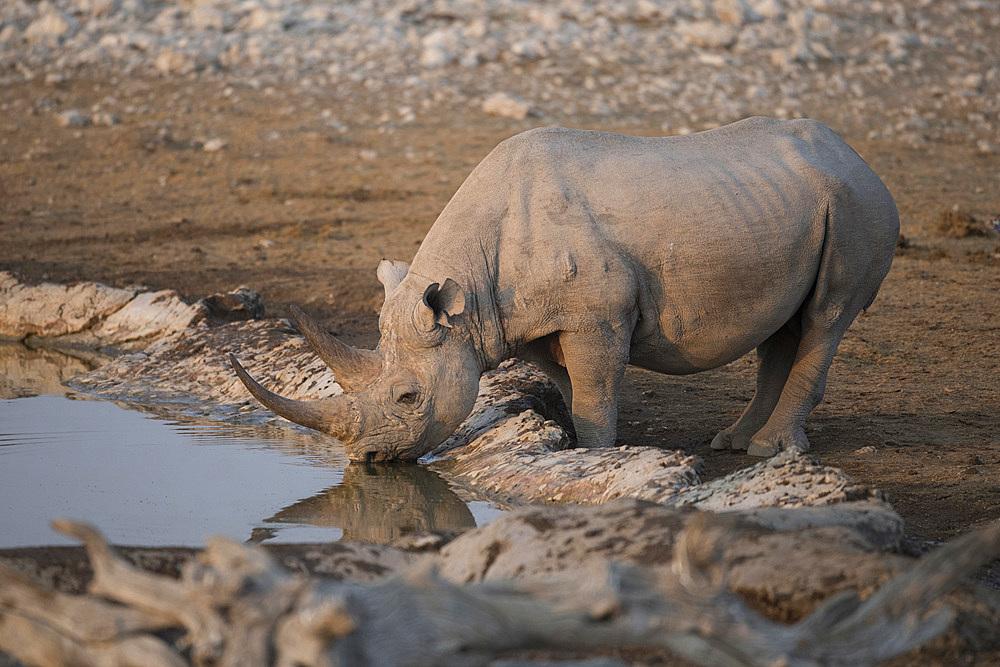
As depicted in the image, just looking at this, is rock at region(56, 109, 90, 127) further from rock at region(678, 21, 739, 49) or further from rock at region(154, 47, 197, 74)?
rock at region(678, 21, 739, 49)

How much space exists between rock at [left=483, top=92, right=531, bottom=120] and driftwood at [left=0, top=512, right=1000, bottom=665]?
1234 cm

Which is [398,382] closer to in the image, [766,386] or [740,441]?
[740,441]

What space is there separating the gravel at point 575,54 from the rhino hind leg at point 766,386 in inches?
338

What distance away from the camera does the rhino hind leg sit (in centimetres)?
621

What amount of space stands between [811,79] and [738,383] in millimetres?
9603

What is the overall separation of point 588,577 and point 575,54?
14553 millimetres

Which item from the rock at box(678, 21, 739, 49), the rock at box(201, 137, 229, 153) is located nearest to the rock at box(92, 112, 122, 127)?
the rock at box(201, 137, 229, 153)

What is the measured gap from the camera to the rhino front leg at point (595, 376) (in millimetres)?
5410

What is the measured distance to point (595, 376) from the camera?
548cm

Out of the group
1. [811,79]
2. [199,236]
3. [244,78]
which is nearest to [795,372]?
→ [199,236]

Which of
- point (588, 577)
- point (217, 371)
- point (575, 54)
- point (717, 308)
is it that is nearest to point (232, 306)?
point (217, 371)

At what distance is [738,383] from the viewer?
767 centimetres

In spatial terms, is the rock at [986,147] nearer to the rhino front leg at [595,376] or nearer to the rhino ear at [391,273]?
the rhino front leg at [595,376]

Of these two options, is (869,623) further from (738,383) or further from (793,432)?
(738,383)
